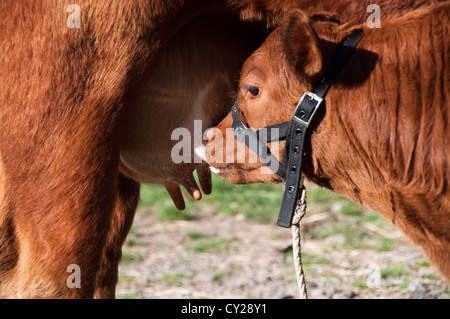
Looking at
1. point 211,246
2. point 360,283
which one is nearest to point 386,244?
point 360,283

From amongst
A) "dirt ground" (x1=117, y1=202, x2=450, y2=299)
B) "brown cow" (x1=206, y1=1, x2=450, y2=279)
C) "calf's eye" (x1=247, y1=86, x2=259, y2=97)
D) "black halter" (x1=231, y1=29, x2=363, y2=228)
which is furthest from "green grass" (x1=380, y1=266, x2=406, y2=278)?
"calf's eye" (x1=247, y1=86, x2=259, y2=97)

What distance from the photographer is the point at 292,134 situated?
10.4ft

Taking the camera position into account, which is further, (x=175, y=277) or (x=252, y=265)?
(x=252, y=265)

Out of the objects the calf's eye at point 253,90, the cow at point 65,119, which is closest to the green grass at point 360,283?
the calf's eye at point 253,90

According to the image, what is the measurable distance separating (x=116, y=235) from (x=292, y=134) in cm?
147

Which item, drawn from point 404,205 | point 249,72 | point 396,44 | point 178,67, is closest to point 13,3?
point 178,67

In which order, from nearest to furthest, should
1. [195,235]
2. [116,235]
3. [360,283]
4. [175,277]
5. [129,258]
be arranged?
[116,235], [360,283], [175,277], [129,258], [195,235]

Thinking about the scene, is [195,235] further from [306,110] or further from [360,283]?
[306,110]

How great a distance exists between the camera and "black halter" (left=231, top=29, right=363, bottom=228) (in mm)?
3029

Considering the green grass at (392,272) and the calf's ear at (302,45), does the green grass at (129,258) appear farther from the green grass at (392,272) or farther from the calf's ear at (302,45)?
the calf's ear at (302,45)

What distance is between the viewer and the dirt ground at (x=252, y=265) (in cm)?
478

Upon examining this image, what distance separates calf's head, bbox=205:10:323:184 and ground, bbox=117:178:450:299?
1.18 metres
